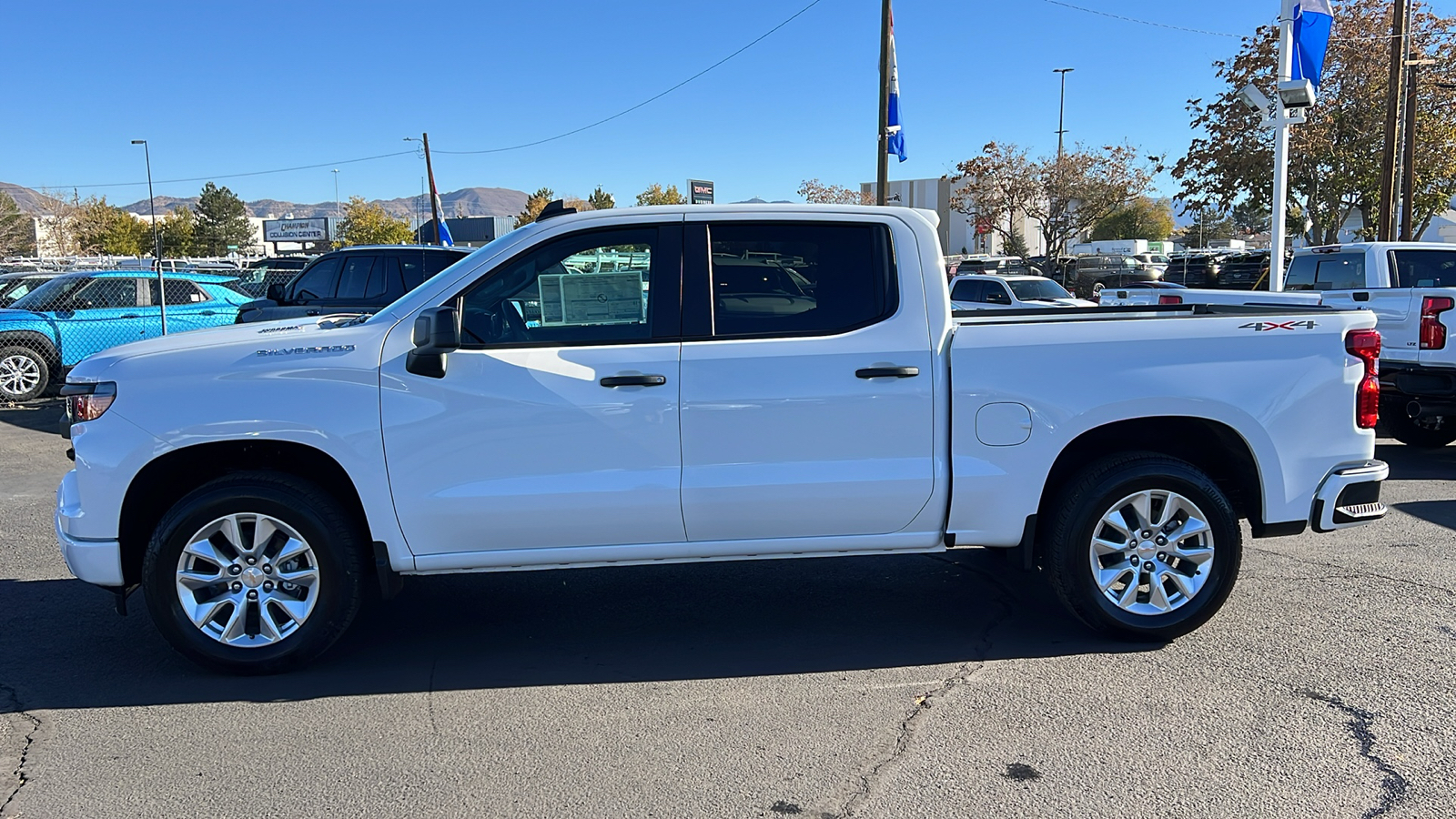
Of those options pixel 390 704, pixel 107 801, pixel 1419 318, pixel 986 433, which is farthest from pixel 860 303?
pixel 1419 318

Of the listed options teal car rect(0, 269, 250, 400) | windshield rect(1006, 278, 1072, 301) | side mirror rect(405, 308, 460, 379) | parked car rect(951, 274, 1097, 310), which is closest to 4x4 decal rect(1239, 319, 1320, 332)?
side mirror rect(405, 308, 460, 379)

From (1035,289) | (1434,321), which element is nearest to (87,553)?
(1434,321)

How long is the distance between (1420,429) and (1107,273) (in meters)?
29.6

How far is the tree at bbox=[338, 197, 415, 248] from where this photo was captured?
258ft

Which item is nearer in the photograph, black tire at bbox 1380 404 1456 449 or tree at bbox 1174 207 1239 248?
black tire at bbox 1380 404 1456 449

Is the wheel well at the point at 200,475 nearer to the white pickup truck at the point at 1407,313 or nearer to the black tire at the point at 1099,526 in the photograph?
the black tire at the point at 1099,526

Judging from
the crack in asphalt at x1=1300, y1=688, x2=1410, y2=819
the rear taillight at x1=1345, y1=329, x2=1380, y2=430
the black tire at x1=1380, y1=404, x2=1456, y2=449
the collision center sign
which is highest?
the collision center sign

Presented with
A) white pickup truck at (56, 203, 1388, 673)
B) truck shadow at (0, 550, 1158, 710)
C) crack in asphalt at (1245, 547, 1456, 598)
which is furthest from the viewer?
crack in asphalt at (1245, 547, 1456, 598)

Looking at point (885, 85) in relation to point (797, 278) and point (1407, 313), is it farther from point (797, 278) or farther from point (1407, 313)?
point (797, 278)

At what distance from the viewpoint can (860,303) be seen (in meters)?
4.58

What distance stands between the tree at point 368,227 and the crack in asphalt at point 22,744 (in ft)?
247

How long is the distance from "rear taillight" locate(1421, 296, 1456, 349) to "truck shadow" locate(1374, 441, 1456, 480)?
1001 millimetres

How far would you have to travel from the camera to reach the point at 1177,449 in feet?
16.6

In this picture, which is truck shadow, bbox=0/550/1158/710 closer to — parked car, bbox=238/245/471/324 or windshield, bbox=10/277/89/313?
parked car, bbox=238/245/471/324
